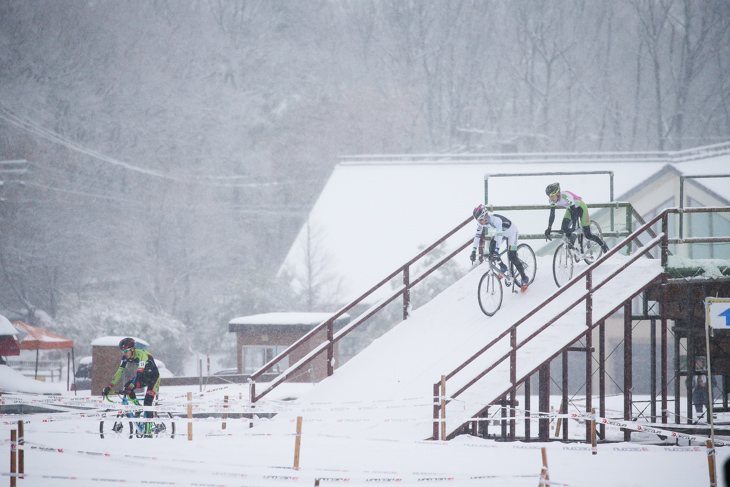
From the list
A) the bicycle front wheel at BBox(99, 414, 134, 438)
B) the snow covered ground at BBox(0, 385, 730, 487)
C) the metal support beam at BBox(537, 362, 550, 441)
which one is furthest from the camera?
the bicycle front wheel at BBox(99, 414, 134, 438)

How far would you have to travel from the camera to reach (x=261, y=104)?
81.1m

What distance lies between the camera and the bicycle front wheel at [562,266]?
50.2ft

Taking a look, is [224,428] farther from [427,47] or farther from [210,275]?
[427,47]

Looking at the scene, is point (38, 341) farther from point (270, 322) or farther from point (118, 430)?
point (118, 430)

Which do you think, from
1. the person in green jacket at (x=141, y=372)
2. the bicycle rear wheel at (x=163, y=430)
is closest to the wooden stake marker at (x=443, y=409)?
the bicycle rear wheel at (x=163, y=430)

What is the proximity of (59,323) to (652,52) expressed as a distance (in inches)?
2278

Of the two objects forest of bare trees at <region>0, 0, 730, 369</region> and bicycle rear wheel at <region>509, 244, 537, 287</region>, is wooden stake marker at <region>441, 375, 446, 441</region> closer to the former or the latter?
bicycle rear wheel at <region>509, 244, 537, 287</region>

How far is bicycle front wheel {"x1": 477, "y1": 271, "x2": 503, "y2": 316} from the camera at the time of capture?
15.1m

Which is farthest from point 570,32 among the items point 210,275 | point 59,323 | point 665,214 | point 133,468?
point 133,468

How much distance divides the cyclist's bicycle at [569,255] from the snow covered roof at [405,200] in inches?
985

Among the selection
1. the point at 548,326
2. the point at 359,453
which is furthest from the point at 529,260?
the point at 359,453

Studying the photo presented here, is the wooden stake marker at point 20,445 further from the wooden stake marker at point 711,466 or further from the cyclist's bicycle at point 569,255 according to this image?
the cyclist's bicycle at point 569,255

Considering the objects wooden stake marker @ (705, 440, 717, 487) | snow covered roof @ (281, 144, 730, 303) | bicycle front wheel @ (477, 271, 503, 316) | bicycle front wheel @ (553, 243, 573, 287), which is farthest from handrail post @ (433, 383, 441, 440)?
snow covered roof @ (281, 144, 730, 303)

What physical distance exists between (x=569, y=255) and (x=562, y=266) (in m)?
0.29
